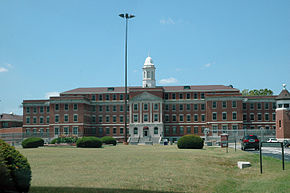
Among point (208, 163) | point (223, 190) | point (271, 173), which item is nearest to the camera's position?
point (223, 190)

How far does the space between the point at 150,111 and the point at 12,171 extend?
2960 inches

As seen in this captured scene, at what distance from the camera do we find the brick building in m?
82.9

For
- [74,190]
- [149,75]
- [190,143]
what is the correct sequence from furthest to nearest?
[149,75] → [190,143] → [74,190]

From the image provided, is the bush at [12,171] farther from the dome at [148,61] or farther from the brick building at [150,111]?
the dome at [148,61]

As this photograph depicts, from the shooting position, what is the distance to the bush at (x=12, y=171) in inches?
391

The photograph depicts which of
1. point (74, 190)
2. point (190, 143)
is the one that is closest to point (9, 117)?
point (190, 143)

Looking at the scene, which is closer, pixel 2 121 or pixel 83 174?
→ pixel 83 174

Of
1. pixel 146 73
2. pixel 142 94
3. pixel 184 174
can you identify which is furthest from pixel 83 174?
pixel 146 73

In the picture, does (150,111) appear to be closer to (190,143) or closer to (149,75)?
(149,75)

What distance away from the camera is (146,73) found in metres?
91.6

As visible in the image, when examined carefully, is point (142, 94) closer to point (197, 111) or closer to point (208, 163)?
point (197, 111)

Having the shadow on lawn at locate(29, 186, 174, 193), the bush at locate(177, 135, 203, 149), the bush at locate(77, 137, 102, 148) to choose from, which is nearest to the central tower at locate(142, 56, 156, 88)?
the bush at locate(77, 137, 102, 148)

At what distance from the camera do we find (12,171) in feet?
33.4

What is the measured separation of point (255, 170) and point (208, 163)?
3258 millimetres
